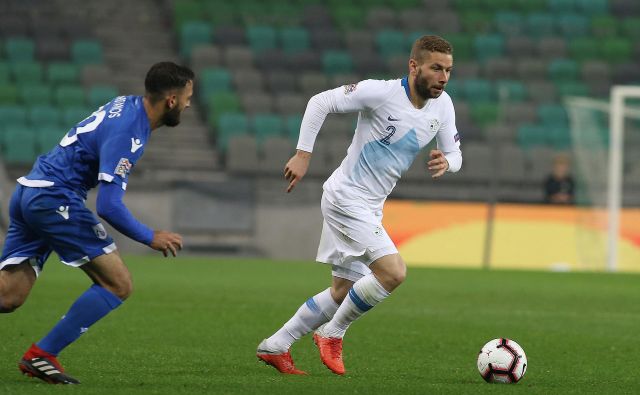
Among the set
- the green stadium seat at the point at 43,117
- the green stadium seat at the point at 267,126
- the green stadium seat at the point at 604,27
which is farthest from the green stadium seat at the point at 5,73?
the green stadium seat at the point at 604,27

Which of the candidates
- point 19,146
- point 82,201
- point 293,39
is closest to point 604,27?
point 293,39

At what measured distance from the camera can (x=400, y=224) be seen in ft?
61.7

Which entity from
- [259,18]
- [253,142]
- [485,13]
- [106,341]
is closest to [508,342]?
[106,341]

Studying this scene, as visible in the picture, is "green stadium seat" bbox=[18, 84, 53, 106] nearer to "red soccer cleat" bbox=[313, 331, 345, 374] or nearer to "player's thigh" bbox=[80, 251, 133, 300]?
"red soccer cleat" bbox=[313, 331, 345, 374]

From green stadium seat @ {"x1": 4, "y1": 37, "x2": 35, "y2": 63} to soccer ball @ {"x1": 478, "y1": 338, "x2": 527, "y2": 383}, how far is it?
18.2 meters

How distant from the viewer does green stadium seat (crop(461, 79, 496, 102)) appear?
82.1 ft

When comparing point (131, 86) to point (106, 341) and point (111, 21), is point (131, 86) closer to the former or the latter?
point (111, 21)

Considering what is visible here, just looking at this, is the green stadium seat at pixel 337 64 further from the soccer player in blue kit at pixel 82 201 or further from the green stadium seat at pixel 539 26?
the soccer player in blue kit at pixel 82 201

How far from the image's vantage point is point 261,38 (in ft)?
83.3

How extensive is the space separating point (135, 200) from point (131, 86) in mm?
6076

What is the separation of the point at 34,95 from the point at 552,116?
10198mm

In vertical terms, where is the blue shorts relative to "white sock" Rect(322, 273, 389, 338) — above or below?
above

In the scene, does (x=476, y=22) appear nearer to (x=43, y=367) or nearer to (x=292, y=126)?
(x=292, y=126)

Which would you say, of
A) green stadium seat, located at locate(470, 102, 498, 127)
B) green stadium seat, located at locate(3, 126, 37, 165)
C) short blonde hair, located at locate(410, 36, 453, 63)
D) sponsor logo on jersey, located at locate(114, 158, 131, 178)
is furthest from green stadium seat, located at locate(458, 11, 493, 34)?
sponsor logo on jersey, located at locate(114, 158, 131, 178)
